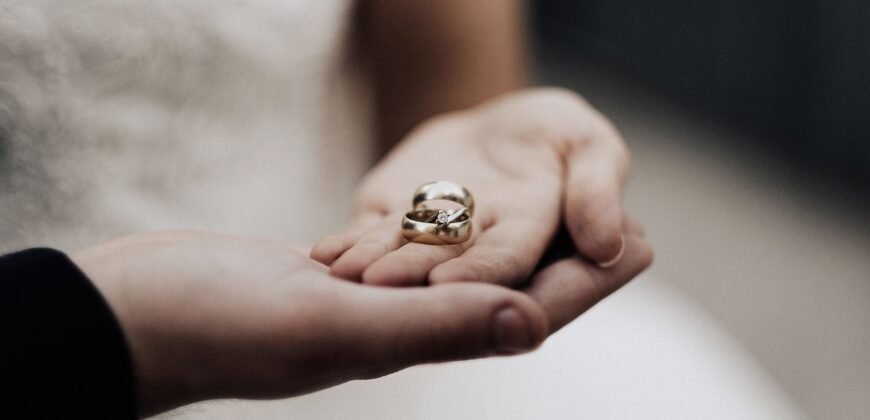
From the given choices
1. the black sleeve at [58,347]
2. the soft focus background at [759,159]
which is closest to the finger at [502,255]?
the black sleeve at [58,347]

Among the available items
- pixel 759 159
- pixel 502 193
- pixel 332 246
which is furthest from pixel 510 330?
pixel 759 159

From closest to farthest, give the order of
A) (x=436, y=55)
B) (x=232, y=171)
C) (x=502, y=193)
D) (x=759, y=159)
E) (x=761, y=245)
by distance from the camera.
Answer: (x=502, y=193) < (x=232, y=171) < (x=436, y=55) < (x=761, y=245) < (x=759, y=159)

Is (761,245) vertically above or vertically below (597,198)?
below

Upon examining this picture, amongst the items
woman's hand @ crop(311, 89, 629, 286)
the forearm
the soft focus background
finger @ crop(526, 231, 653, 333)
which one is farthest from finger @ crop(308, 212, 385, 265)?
the soft focus background

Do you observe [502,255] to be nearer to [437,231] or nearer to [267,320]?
[437,231]

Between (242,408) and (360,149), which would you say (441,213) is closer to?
(242,408)

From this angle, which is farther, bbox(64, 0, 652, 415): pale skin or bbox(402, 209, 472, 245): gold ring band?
bbox(402, 209, 472, 245): gold ring band

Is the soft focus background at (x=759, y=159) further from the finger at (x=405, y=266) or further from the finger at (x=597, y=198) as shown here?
the finger at (x=405, y=266)

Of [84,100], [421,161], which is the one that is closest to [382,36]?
[421,161]

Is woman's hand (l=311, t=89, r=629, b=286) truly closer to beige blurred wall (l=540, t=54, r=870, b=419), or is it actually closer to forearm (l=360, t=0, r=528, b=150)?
forearm (l=360, t=0, r=528, b=150)
